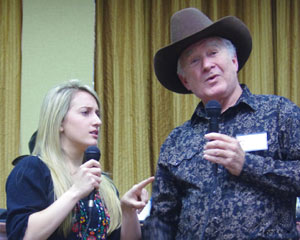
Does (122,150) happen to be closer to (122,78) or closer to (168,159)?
(122,78)

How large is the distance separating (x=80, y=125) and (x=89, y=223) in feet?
1.45

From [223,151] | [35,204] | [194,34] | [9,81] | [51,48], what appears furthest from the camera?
[51,48]

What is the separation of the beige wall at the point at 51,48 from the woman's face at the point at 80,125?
161 centimetres

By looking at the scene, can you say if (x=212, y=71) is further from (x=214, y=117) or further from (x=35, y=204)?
(x=35, y=204)

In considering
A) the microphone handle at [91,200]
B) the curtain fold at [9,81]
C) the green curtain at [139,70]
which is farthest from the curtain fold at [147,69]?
the microphone handle at [91,200]

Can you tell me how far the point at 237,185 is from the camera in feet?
5.70

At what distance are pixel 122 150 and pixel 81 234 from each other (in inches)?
68.8

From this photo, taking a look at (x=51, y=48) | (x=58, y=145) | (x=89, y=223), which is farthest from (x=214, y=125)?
(x=51, y=48)

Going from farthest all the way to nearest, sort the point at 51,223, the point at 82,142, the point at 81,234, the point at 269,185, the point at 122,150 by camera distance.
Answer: the point at 122,150 < the point at 82,142 < the point at 81,234 < the point at 51,223 < the point at 269,185

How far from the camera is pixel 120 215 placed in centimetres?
219

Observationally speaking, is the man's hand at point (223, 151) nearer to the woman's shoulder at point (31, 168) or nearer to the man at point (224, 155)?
the man at point (224, 155)

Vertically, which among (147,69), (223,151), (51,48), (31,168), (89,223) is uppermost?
(51,48)

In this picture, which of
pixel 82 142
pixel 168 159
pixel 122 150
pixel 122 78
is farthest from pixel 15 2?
pixel 168 159

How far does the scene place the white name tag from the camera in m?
1.74
